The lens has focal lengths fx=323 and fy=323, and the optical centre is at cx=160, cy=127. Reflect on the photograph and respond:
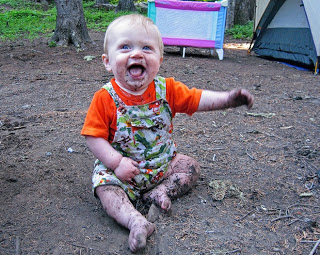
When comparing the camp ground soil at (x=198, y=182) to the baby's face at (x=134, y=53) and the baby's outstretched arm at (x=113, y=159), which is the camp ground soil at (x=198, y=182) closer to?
the baby's outstretched arm at (x=113, y=159)

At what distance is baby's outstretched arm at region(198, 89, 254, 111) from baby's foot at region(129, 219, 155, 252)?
31.2 inches

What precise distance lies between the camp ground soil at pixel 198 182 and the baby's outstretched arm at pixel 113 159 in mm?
287

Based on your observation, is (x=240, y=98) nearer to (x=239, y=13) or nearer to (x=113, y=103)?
(x=113, y=103)

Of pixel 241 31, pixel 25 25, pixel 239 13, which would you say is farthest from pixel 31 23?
pixel 239 13

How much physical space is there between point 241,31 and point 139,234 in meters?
11.1

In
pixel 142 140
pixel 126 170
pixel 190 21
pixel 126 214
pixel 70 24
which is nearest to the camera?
pixel 126 214

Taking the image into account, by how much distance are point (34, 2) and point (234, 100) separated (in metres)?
19.7

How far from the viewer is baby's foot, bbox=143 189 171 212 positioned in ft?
5.99

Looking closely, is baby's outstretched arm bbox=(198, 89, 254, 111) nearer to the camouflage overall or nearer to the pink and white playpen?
the camouflage overall

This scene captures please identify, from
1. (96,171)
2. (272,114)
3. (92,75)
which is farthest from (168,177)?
(92,75)

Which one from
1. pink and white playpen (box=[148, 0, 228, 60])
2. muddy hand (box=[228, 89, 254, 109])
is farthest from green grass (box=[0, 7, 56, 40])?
muddy hand (box=[228, 89, 254, 109])

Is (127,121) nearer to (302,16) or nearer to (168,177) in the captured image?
(168,177)

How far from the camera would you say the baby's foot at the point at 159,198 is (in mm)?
1825

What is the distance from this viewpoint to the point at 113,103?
1908 mm
